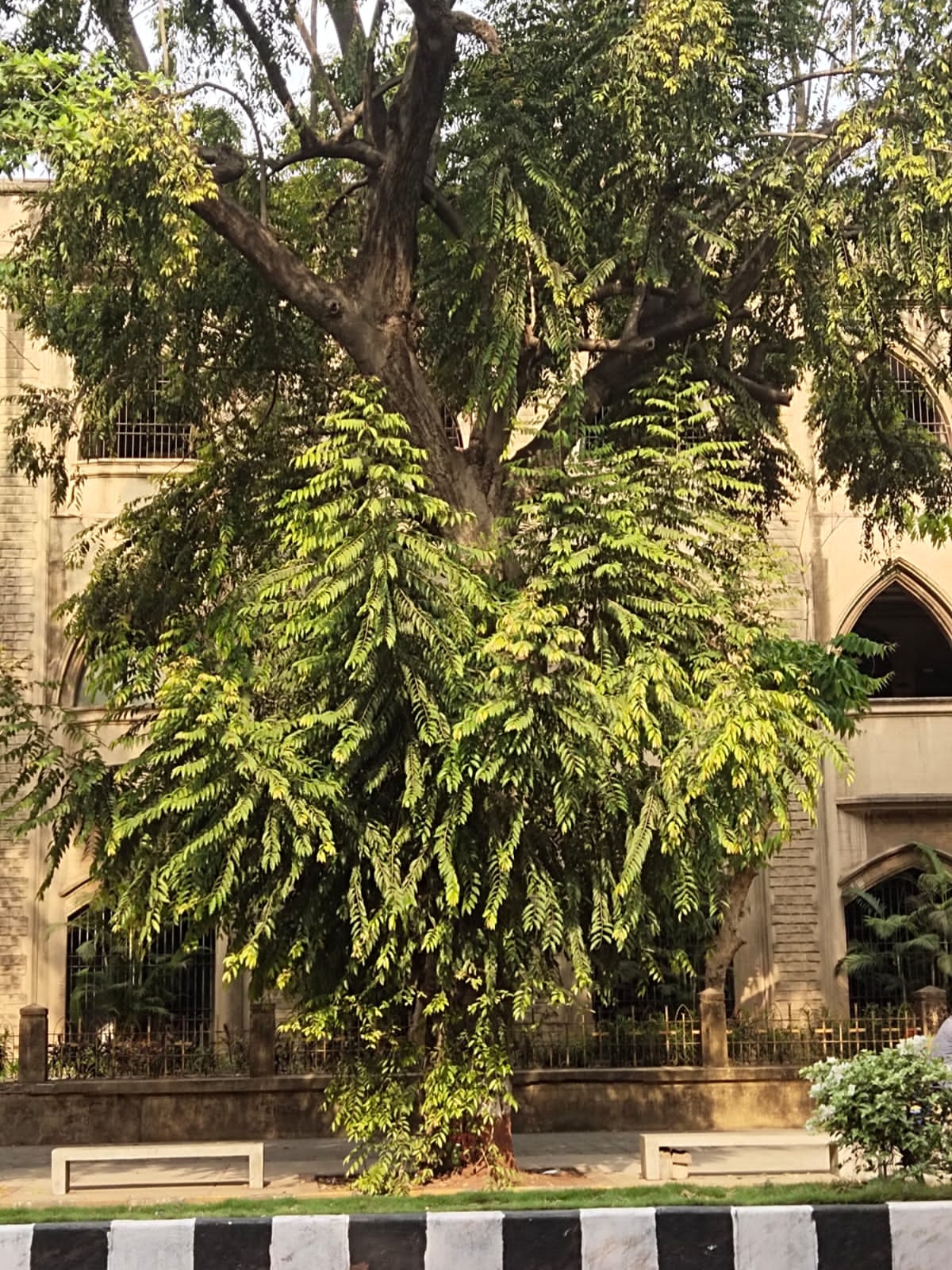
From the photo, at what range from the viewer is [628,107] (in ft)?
40.9

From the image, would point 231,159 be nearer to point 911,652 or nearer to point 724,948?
point 724,948

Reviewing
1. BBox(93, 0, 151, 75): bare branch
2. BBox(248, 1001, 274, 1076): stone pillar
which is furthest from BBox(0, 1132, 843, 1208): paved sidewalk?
BBox(93, 0, 151, 75): bare branch

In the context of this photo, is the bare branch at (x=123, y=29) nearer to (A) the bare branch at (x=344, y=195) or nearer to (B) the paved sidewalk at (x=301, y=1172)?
(A) the bare branch at (x=344, y=195)

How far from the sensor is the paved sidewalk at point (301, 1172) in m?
12.5

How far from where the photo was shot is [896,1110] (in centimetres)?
962

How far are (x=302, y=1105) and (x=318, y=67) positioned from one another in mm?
9840

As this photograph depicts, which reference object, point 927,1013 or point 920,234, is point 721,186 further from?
point 927,1013

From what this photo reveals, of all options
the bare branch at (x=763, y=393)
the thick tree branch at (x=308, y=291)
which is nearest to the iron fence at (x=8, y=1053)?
the thick tree branch at (x=308, y=291)

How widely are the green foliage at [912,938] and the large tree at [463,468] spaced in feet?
26.8

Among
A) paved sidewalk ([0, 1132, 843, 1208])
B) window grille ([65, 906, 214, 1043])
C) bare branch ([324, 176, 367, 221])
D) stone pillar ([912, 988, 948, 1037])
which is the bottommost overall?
paved sidewalk ([0, 1132, 843, 1208])

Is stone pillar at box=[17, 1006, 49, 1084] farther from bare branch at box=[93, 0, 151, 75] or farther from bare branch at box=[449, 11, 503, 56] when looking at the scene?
bare branch at box=[449, 11, 503, 56]

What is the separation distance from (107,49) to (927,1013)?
12.5 metres

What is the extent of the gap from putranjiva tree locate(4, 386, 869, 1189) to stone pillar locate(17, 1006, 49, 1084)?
5330 millimetres

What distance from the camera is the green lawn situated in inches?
353
